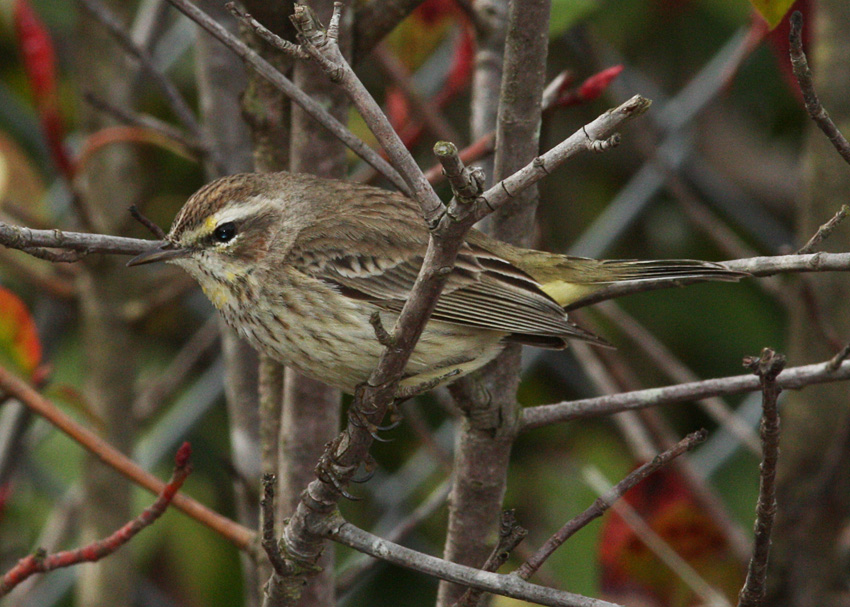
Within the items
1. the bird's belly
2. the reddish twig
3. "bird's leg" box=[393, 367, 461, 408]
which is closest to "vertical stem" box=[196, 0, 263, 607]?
A: the bird's belly

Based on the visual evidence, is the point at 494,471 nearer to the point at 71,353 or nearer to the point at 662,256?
the point at 662,256

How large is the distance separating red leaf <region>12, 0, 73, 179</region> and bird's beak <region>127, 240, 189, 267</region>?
53 cm

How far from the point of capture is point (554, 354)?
334cm

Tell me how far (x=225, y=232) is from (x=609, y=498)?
108 cm

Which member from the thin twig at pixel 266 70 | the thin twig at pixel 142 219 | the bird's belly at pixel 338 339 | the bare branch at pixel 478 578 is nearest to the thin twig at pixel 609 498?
the bare branch at pixel 478 578

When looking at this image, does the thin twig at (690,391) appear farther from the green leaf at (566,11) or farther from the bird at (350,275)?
the green leaf at (566,11)

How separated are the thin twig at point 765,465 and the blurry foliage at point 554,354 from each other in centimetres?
158

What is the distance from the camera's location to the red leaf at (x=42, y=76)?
7.83ft

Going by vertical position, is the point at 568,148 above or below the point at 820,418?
below

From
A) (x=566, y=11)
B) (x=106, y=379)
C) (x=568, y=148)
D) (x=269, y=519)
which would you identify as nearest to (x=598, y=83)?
(x=566, y=11)

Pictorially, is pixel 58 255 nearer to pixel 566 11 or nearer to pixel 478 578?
pixel 478 578

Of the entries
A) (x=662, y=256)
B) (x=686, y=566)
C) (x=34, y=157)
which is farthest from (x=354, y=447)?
(x=34, y=157)

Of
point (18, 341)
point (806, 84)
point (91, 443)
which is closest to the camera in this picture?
point (806, 84)

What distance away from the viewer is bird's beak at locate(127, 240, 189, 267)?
1.72 metres
